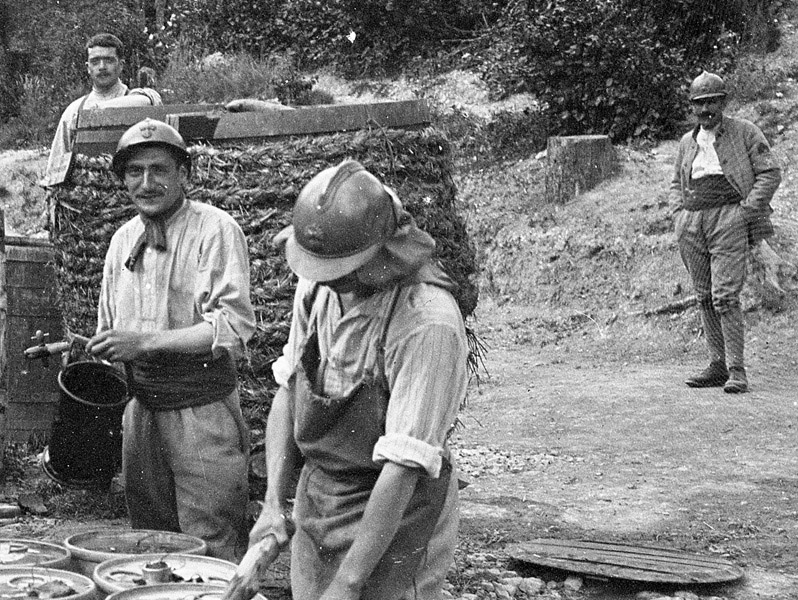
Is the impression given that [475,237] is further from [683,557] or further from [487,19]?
[683,557]

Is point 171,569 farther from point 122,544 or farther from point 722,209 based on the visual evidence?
point 722,209

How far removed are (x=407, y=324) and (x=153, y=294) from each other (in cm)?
181

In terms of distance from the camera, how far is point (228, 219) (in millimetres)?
4727

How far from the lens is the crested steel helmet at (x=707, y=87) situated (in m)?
9.71

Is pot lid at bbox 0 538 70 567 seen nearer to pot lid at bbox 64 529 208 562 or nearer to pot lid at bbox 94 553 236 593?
pot lid at bbox 64 529 208 562

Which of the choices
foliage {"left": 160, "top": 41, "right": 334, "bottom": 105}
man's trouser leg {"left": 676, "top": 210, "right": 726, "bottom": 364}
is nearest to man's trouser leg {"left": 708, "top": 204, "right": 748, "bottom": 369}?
man's trouser leg {"left": 676, "top": 210, "right": 726, "bottom": 364}

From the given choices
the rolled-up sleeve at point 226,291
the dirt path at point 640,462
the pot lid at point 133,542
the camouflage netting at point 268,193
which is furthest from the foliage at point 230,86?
the pot lid at point 133,542

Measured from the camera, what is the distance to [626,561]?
5.87 meters

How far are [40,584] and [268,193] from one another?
2709mm

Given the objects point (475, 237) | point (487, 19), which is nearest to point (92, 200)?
point (475, 237)

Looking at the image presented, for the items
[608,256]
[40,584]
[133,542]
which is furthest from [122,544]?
[608,256]

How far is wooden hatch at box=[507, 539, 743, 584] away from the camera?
5.68 meters

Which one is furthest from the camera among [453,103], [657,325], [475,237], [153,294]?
[453,103]

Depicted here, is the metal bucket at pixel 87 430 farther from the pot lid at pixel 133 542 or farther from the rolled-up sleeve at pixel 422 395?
the rolled-up sleeve at pixel 422 395
